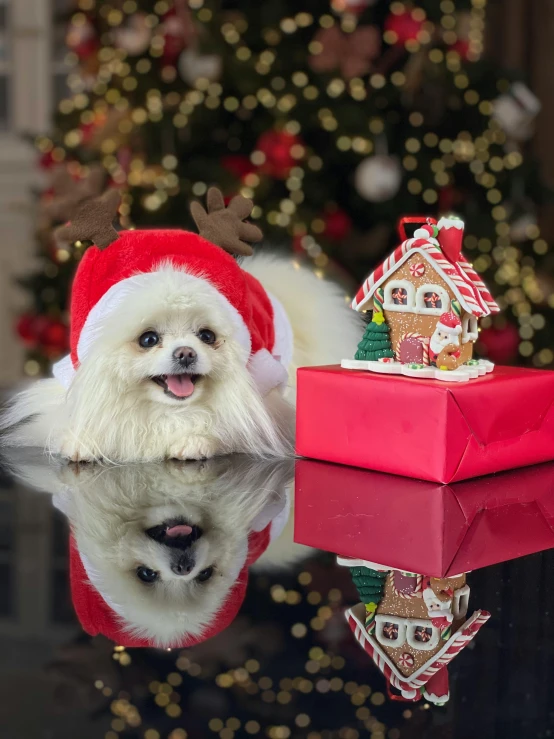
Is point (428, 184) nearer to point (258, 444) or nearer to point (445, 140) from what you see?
point (445, 140)

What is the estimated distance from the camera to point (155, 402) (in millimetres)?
1388

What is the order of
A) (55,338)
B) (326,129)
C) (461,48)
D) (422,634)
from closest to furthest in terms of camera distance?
(422,634)
(326,129)
(461,48)
(55,338)

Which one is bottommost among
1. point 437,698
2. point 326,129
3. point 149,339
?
point 437,698

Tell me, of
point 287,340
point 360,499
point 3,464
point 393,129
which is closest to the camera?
point 360,499

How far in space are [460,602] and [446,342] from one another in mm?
484

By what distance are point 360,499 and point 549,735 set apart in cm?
57

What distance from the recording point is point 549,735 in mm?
608

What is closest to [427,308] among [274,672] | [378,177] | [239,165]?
[274,672]

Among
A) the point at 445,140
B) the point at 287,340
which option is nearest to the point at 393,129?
the point at 445,140

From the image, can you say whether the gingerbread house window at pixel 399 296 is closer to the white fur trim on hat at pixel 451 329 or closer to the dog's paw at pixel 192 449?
the white fur trim on hat at pixel 451 329

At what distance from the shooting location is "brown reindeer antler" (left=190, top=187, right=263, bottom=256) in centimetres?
149

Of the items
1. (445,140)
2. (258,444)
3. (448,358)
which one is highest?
(445,140)

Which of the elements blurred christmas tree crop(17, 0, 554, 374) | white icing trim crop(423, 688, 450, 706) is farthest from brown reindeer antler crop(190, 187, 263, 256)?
blurred christmas tree crop(17, 0, 554, 374)

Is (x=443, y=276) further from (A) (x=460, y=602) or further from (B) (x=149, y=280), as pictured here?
(A) (x=460, y=602)
